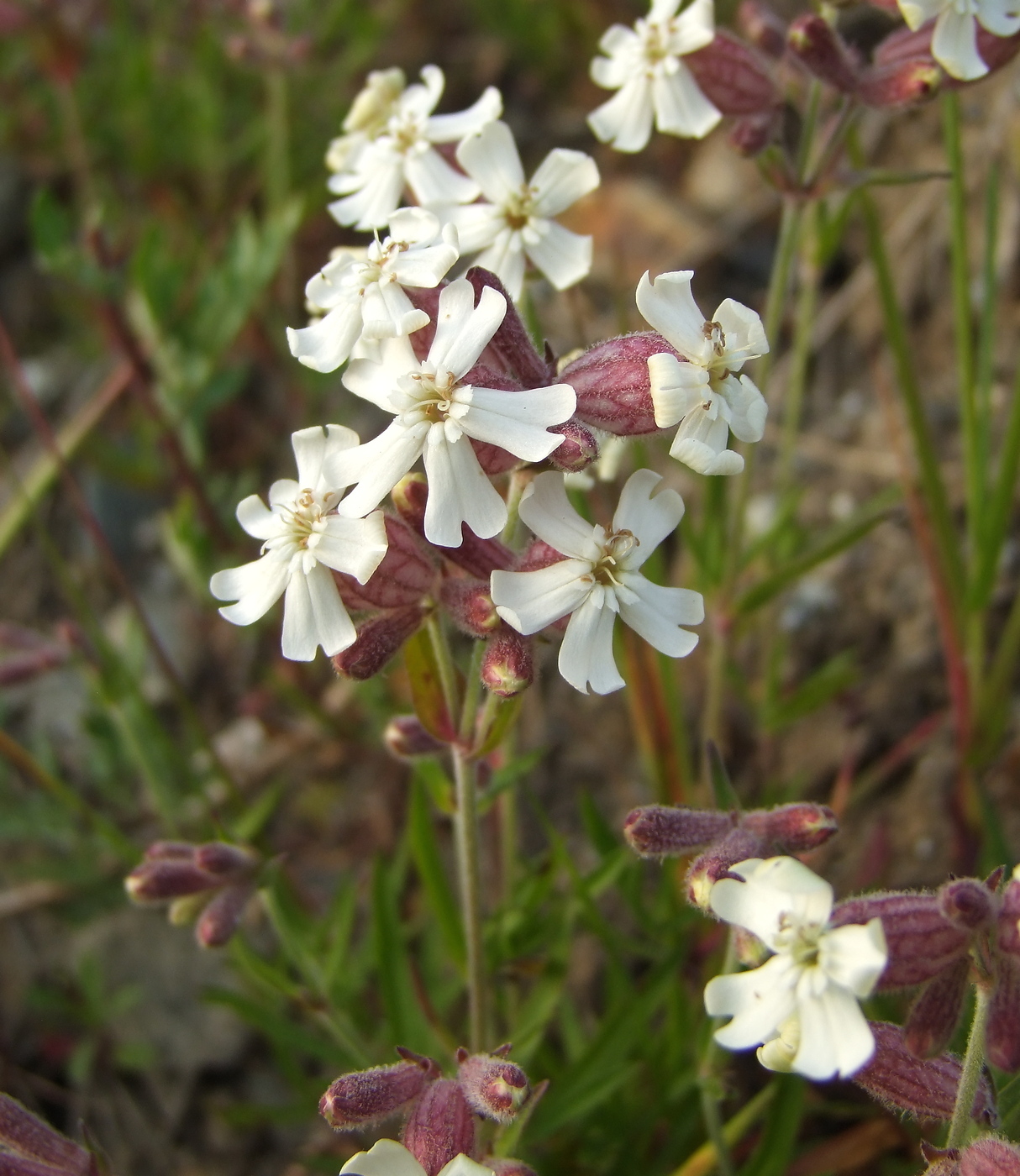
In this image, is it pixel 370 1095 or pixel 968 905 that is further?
pixel 370 1095

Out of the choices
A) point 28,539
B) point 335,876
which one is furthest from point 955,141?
point 28,539

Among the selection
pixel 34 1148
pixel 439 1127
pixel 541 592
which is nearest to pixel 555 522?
pixel 541 592

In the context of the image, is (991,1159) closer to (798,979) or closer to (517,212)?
(798,979)

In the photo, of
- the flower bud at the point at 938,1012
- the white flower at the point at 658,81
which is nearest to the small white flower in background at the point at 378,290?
the white flower at the point at 658,81

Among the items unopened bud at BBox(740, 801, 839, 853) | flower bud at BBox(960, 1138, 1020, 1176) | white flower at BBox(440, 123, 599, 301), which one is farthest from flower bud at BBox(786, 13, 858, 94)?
flower bud at BBox(960, 1138, 1020, 1176)

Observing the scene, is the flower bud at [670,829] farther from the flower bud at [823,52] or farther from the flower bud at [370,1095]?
the flower bud at [823,52]

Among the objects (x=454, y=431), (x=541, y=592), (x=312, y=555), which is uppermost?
(x=454, y=431)

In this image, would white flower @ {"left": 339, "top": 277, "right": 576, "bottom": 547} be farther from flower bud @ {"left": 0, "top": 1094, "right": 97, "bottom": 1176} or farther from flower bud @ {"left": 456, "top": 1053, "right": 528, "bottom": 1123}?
flower bud @ {"left": 0, "top": 1094, "right": 97, "bottom": 1176}
